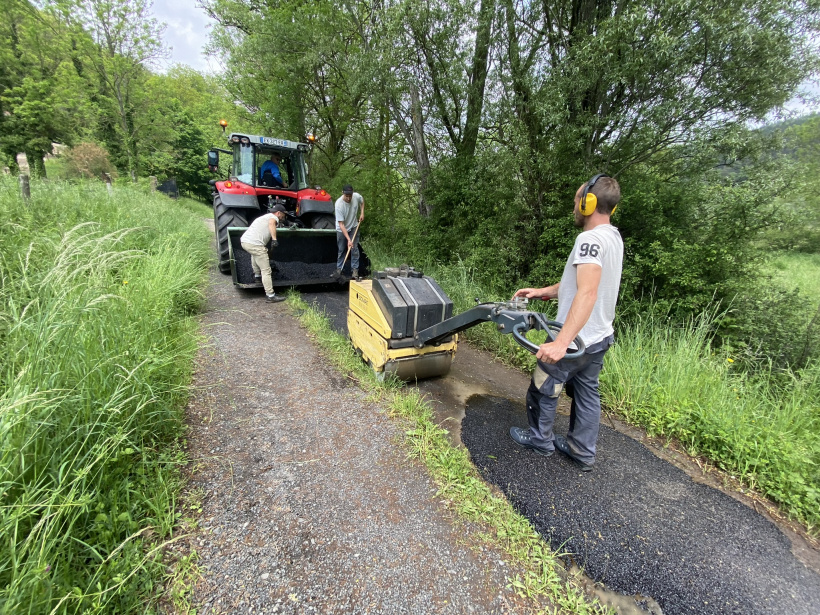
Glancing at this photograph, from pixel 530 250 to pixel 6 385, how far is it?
4952 millimetres

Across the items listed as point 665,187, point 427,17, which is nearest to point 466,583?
point 665,187

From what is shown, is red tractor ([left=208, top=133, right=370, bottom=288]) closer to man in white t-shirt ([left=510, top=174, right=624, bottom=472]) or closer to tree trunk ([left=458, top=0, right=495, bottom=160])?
tree trunk ([left=458, top=0, right=495, bottom=160])

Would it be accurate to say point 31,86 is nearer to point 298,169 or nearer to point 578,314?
point 298,169

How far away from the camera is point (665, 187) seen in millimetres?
4082

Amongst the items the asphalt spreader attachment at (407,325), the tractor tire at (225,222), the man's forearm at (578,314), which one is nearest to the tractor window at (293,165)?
the tractor tire at (225,222)

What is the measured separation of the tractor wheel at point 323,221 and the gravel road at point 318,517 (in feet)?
11.6

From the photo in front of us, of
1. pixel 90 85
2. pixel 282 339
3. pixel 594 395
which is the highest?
pixel 90 85

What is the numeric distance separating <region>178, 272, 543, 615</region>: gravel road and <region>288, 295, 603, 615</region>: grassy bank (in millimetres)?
66

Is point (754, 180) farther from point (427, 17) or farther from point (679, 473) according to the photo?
point (427, 17)

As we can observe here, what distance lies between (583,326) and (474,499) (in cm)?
108

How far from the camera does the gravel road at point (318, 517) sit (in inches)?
53.9

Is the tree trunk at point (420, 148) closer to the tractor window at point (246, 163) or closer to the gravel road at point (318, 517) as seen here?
the tractor window at point (246, 163)

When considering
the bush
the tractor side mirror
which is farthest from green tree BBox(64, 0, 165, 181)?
the tractor side mirror

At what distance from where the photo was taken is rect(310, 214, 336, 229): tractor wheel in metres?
5.75
